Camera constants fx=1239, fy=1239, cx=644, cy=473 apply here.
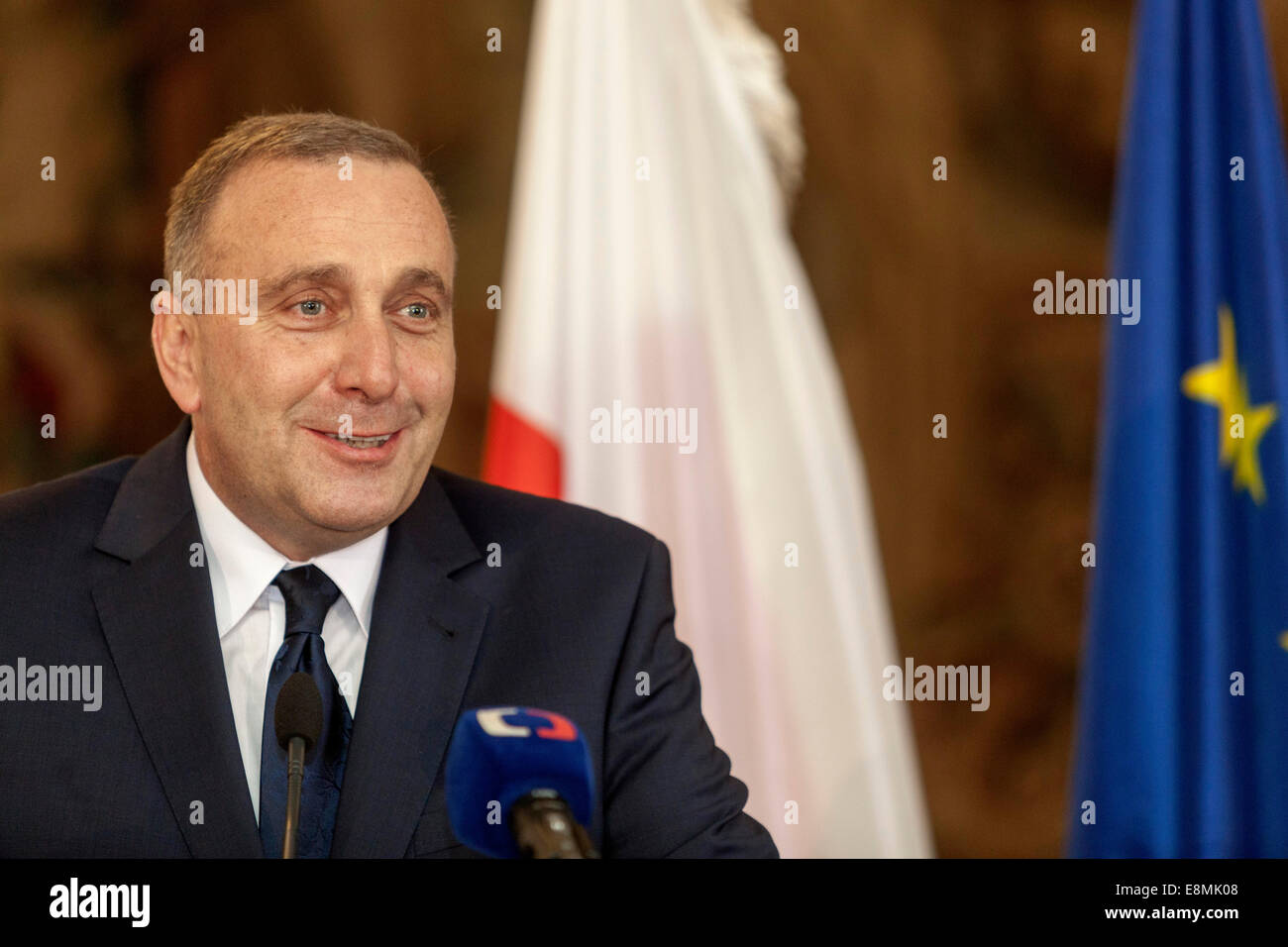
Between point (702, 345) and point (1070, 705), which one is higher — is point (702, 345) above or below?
above

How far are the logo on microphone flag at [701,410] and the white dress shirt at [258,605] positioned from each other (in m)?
0.98

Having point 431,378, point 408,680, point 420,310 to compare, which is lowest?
point 408,680

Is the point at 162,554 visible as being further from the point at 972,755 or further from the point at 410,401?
the point at 972,755

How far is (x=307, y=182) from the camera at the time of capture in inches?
78.2

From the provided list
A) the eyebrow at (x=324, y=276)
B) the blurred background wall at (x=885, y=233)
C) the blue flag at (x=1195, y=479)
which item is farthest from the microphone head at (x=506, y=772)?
the blurred background wall at (x=885, y=233)

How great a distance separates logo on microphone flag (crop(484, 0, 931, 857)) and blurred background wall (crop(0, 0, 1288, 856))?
0.30 metres

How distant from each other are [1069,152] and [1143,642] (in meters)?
1.36

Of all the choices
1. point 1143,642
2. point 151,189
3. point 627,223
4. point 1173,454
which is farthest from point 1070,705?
point 151,189

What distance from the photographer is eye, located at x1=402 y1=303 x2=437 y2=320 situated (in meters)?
2.04

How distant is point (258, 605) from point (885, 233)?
2048 millimetres

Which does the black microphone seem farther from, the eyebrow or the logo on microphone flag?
the logo on microphone flag

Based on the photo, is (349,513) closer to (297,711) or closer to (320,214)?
(320,214)

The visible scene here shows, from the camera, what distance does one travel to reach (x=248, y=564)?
2039 millimetres

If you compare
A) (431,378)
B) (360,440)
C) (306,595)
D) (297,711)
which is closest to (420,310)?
(431,378)
